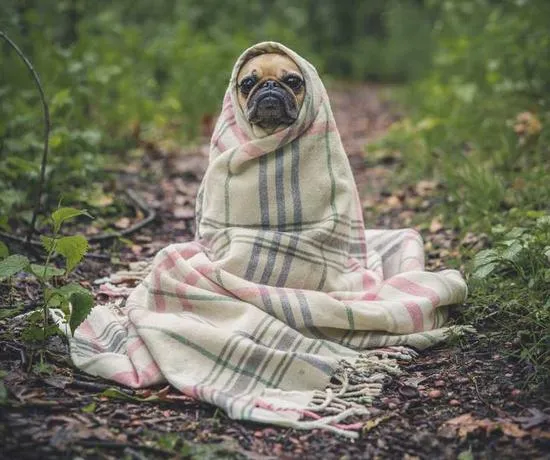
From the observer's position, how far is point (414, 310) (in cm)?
312

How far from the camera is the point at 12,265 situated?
2.78 m

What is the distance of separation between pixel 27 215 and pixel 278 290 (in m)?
2.09

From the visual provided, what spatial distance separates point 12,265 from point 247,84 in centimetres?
121

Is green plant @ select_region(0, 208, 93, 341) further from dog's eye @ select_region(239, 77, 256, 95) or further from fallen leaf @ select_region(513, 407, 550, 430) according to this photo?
fallen leaf @ select_region(513, 407, 550, 430)

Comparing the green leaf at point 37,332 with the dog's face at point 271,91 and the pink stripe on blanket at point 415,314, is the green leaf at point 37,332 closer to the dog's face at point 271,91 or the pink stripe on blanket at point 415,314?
the dog's face at point 271,91

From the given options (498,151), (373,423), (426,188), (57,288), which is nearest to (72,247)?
(57,288)

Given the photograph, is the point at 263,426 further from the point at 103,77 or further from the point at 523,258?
the point at 103,77

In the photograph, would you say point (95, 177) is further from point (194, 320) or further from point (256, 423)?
point (256, 423)

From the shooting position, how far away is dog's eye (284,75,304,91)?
3.19m

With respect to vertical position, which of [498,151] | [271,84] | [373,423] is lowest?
[373,423]

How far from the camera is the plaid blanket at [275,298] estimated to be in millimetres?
2768

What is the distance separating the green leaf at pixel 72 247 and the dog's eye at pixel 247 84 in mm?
934

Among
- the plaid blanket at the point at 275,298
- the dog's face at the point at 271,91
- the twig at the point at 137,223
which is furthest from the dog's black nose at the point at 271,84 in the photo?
the twig at the point at 137,223

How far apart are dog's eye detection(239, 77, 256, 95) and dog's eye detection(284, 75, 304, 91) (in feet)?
0.46
